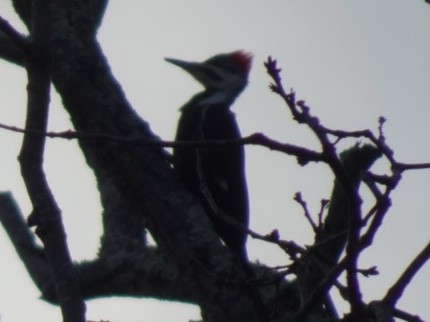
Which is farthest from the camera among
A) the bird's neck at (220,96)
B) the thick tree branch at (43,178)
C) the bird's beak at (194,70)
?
the bird's beak at (194,70)

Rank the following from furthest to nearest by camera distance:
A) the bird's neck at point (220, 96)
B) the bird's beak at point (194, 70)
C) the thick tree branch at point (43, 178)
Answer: the bird's beak at point (194, 70) → the bird's neck at point (220, 96) → the thick tree branch at point (43, 178)

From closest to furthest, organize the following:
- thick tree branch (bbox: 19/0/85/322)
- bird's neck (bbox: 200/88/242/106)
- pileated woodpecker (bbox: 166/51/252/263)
→ thick tree branch (bbox: 19/0/85/322), pileated woodpecker (bbox: 166/51/252/263), bird's neck (bbox: 200/88/242/106)

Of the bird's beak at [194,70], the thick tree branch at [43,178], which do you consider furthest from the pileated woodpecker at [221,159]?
the thick tree branch at [43,178]

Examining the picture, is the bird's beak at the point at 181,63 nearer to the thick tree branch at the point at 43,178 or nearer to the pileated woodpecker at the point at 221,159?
the pileated woodpecker at the point at 221,159

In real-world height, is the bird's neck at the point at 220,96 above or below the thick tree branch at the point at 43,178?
above

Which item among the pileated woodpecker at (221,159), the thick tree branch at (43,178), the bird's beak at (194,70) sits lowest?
the thick tree branch at (43,178)

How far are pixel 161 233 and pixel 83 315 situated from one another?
42.8 inches

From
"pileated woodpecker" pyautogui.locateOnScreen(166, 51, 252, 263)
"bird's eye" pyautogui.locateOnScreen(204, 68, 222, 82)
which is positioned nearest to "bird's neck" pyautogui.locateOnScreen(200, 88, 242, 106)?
"pileated woodpecker" pyautogui.locateOnScreen(166, 51, 252, 263)

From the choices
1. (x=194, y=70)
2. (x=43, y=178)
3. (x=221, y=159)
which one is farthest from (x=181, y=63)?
(x=43, y=178)

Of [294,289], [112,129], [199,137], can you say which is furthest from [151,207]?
[199,137]

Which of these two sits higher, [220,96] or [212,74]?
[212,74]

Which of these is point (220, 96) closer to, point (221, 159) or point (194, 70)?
point (194, 70)

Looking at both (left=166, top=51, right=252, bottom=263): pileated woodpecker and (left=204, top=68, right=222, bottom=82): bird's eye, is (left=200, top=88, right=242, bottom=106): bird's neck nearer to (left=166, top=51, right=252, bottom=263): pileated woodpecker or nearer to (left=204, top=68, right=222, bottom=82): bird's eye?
(left=166, top=51, right=252, bottom=263): pileated woodpecker

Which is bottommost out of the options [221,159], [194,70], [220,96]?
[221,159]
